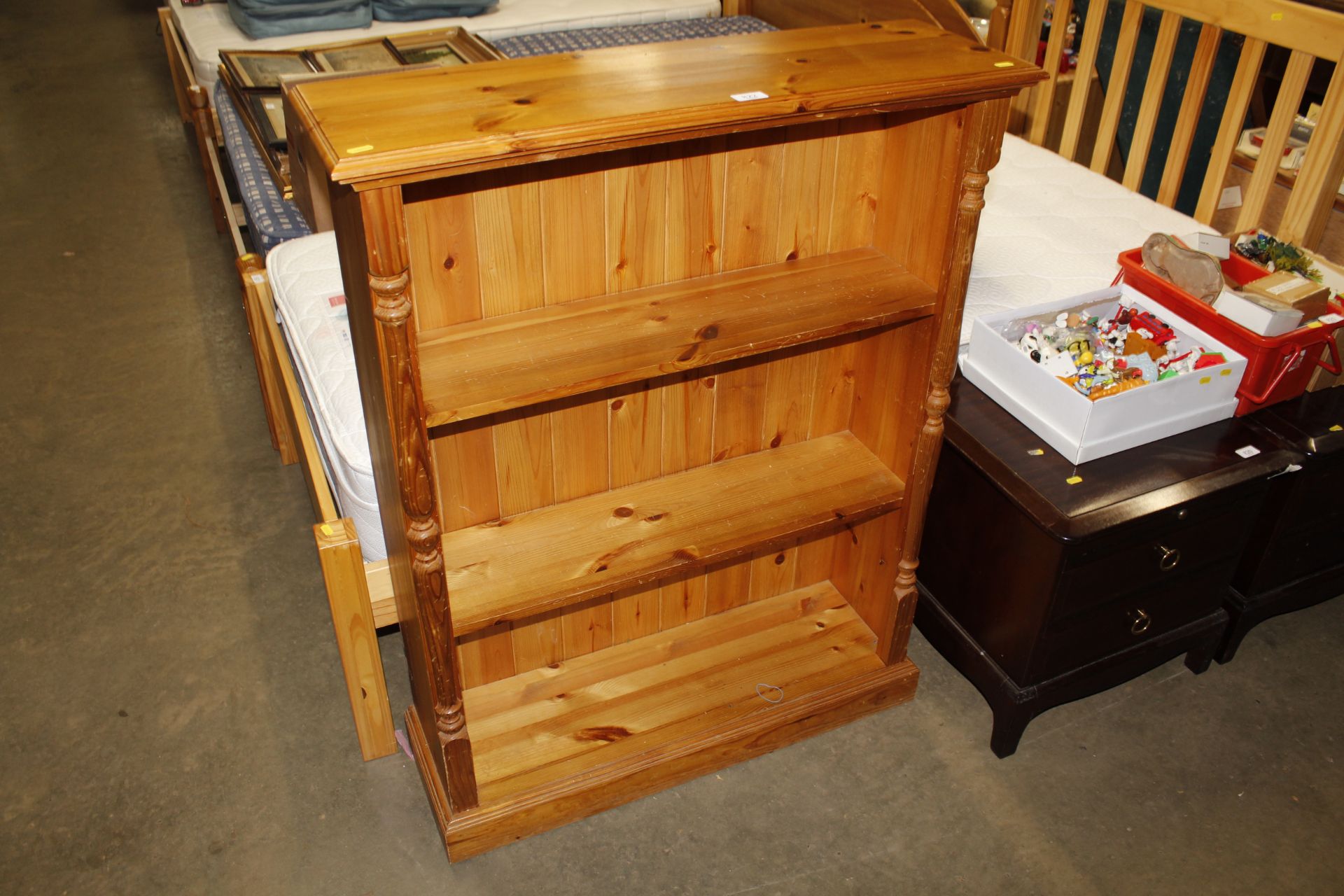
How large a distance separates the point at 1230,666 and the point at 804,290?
4.68ft

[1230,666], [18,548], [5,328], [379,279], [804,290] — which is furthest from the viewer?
[5,328]

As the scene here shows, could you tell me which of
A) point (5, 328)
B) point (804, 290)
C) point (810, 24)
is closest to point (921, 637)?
point (804, 290)

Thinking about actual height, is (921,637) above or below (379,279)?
below

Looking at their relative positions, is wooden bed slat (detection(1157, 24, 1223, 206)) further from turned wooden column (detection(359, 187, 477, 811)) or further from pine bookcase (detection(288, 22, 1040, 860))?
turned wooden column (detection(359, 187, 477, 811))

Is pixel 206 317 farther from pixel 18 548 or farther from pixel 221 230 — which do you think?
pixel 18 548

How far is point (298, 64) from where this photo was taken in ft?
11.3

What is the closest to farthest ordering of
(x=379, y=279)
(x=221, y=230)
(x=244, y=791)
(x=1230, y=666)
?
(x=379, y=279), (x=244, y=791), (x=1230, y=666), (x=221, y=230)

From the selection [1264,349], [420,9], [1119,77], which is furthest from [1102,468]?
[420,9]

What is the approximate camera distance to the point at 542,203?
157 centimetres

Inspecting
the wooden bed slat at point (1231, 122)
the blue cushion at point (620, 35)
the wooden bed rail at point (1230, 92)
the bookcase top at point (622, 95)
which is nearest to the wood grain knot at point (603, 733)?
the bookcase top at point (622, 95)

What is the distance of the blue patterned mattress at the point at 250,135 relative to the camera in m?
2.82

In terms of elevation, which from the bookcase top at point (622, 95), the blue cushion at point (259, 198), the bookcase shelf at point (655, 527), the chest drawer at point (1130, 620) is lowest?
the chest drawer at point (1130, 620)

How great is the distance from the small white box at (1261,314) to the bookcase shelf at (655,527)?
29.6 inches

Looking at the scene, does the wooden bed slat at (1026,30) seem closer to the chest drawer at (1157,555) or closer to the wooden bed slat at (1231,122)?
the wooden bed slat at (1231,122)
